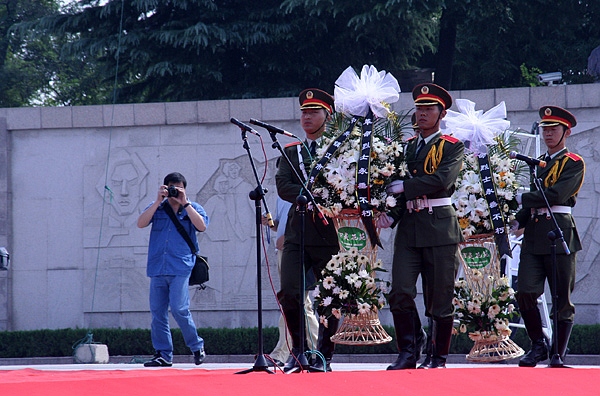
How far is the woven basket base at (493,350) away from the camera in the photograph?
8.27 metres

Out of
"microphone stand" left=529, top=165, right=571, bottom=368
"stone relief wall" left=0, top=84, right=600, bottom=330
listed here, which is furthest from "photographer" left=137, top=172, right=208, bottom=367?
"stone relief wall" left=0, top=84, right=600, bottom=330

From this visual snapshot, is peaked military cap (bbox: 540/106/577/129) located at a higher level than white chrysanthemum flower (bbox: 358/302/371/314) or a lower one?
higher

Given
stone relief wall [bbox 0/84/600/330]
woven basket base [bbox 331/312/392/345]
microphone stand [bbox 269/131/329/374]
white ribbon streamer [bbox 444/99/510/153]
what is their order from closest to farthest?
microphone stand [bbox 269/131/329/374]
woven basket base [bbox 331/312/392/345]
white ribbon streamer [bbox 444/99/510/153]
stone relief wall [bbox 0/84/600/330]

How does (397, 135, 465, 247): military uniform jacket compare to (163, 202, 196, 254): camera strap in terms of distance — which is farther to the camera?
(163, 202, 196, 254): camera strap

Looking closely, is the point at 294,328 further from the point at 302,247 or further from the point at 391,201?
the point at 391,201

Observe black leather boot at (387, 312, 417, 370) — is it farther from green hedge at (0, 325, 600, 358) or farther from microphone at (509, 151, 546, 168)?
green hedge at (0, 325, 600, 358)

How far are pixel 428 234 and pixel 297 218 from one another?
893mm

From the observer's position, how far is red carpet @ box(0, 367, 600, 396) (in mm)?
4945

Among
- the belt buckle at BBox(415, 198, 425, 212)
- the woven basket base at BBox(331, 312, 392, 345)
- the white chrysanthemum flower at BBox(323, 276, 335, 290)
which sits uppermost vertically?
the belt buckle at BBox(415, 198, 425, 212)

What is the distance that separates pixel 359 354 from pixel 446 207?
19.7 ft

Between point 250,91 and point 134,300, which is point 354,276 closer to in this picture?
point 134,300

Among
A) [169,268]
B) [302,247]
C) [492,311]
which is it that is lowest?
[492,311]

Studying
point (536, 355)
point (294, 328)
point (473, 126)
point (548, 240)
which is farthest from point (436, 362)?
point (473, 126)

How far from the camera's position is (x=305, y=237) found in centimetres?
777
